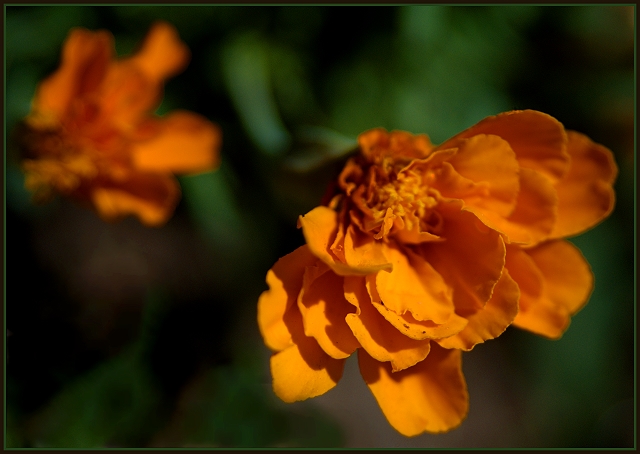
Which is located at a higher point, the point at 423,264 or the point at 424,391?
the point at 423,264

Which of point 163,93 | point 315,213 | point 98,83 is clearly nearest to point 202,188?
point 163,93

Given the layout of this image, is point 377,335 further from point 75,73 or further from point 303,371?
point 75,73

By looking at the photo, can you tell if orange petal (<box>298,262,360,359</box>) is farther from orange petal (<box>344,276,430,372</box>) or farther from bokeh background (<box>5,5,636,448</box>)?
bokeh background (<box>5,5,636,448</box>)

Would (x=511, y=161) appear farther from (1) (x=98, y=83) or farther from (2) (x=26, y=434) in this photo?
(2) (x=26, y=434)

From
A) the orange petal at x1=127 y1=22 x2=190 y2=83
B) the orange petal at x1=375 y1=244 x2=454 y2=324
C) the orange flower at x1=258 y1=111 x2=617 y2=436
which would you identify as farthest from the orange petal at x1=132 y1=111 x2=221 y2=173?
the orange petal at x1=375 y1=244 x2=454 y2=324

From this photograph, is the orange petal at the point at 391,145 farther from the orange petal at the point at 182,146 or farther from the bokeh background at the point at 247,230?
the orange petal at the point at 182,146

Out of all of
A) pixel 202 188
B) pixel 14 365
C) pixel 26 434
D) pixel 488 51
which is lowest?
pixel 26 434

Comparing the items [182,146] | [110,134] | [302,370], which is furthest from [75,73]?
[302,370]
